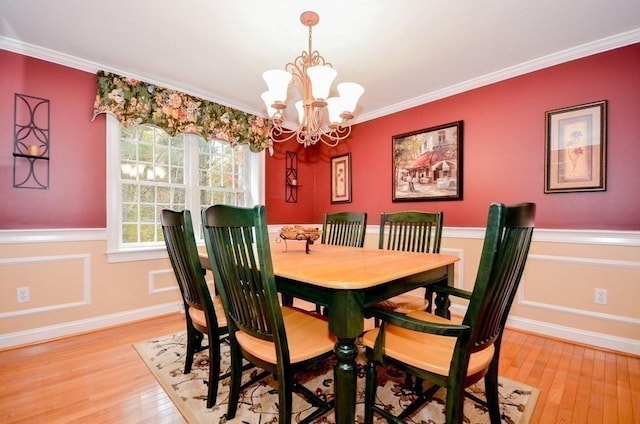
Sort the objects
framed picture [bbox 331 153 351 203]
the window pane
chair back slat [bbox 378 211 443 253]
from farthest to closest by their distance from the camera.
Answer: framed picture [bbox 331 153 351 203] → the window pane → chair back slat [bbox 378 211 443 253]

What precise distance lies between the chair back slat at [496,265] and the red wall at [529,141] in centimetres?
177

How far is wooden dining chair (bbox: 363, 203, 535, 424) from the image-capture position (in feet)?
3.10

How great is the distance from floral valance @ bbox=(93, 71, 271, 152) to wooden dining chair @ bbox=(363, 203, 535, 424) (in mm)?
2784

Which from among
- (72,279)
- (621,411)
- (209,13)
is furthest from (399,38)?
(72,279)

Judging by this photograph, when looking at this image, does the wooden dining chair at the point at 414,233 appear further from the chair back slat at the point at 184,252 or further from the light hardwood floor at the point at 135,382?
the chair back slat at the point at 184,252

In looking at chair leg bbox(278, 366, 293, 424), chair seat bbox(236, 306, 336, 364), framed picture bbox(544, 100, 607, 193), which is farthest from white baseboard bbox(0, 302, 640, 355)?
chair leg bbox(278, 366, 293, 424)

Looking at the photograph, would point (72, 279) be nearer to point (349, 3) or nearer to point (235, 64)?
point (235, 64)

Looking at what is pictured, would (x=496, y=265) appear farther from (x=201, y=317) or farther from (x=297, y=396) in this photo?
(x=201, y=317)

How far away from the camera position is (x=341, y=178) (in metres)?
4.11

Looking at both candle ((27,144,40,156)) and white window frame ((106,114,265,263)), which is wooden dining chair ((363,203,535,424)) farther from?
candle ((27,144,40,156))

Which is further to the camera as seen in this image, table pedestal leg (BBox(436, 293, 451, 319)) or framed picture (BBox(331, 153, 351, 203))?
framed picture (BBox(331, 153, 351, 203))

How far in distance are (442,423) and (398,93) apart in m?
2.95

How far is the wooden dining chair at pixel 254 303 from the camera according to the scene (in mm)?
1086

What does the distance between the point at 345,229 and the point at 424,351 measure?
1.43m
